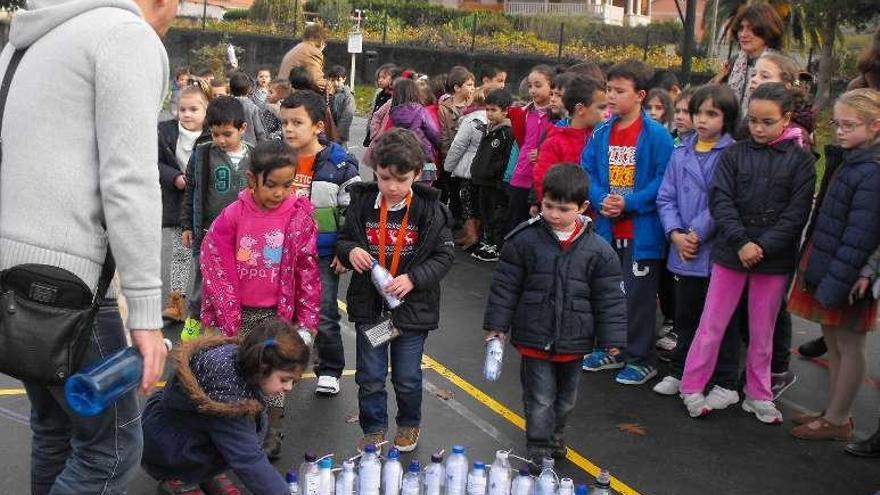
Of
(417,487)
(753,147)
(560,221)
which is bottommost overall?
(417,487)

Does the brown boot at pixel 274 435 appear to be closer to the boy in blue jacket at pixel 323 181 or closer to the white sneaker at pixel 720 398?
the boy in blue jacket at pixel 323 181

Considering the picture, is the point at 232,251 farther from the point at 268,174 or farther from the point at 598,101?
the point at 598,101

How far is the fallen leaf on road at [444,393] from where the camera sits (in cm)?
632

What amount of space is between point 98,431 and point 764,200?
4154 millimetres

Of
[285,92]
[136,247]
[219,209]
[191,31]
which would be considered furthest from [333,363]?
[191,31]

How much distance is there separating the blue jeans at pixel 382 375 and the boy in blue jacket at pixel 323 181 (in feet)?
2.08

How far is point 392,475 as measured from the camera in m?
4.68

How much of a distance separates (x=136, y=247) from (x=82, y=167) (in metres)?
0.30

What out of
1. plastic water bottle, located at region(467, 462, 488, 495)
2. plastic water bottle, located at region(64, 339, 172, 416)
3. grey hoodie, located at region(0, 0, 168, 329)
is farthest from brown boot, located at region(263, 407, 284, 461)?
grey hoodie, located at region(0, 0, 168, 329)

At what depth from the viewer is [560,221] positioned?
205 inches

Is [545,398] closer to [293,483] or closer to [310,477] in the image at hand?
[310,477]

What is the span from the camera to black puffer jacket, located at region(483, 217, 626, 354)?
17.0 ft

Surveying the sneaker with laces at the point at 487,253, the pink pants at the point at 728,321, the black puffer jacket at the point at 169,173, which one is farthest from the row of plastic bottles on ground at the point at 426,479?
the sneaker with laces at the point at 487,253

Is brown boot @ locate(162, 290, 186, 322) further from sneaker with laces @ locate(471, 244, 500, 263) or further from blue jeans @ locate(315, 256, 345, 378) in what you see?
sneaker with laces @ locate(471, 244, 500, 263)
